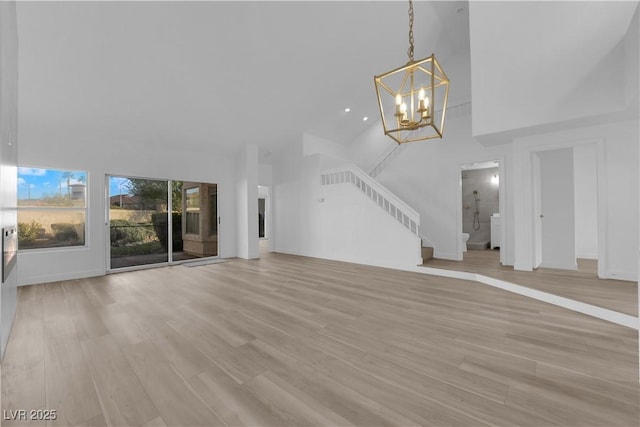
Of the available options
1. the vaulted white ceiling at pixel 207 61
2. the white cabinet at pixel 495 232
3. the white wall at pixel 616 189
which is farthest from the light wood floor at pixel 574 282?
the vaulted white ceiling at pixel 207 61

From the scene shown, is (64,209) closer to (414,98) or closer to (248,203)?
(248,203)

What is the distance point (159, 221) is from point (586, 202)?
9331 millimetres

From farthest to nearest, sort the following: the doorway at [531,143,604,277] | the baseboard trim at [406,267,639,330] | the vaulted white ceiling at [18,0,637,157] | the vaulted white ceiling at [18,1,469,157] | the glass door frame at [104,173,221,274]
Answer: the glass door frame at [104,173,221,274], the doorway at [531,143,604,277], the vaulted white ceiling at [18,1,469,157], the vaulted white ceiling at [18,0,637,157], the baseboard trim at [406,267,639,330]

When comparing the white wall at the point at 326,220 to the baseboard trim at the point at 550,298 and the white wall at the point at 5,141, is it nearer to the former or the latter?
the baseboard trim at the point at 550,298

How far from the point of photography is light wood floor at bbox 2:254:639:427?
1.39 m

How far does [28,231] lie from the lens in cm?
435

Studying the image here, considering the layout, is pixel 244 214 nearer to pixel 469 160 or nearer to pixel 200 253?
pixel 200 253

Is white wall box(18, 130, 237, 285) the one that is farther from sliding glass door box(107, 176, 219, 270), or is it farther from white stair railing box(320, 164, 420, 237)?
white stair railing box(320, 164, 420, 237)

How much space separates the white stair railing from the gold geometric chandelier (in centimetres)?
116

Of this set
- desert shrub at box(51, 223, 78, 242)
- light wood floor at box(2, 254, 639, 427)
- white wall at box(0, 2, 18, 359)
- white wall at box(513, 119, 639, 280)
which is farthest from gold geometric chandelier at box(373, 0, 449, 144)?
desert shrub at box(51, 223, 78, 242)

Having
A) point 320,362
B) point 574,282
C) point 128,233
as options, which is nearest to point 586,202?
point 574,282

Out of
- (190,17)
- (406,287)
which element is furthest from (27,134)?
(406,287)

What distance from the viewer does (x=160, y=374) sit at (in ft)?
5.69

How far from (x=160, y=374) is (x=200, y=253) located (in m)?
5.55
